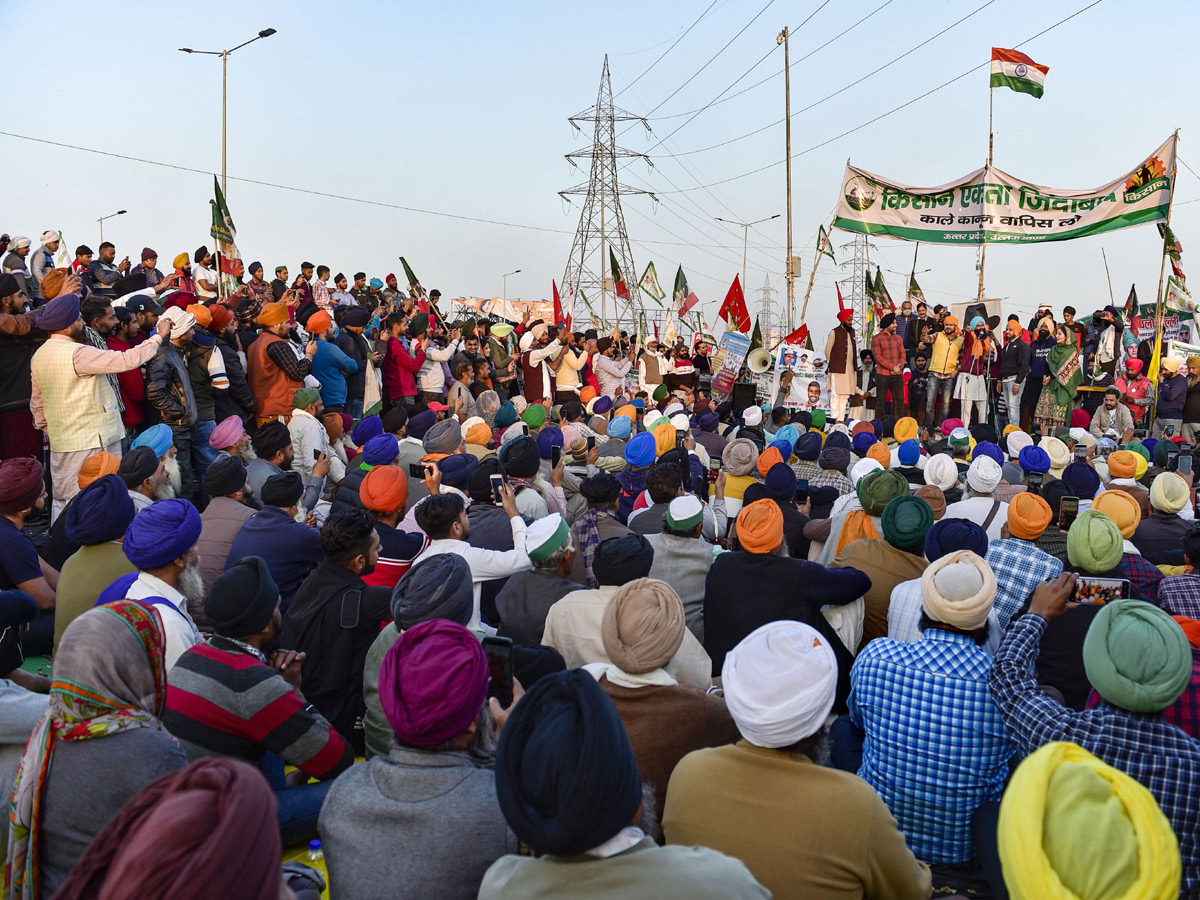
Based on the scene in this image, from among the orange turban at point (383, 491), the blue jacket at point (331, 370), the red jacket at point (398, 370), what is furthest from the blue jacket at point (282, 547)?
the red jacket at point (398, 370)

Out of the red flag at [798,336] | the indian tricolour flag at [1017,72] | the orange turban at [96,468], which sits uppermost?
the indian tricolour flag at [1017,72]

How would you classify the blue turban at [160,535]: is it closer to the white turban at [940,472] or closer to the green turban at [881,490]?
the green turban at [881,490]

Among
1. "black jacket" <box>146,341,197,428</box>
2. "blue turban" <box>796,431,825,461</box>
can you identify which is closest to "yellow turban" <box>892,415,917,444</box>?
"blue turban" <box>796,431,825,461</box>

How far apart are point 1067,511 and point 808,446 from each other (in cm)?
254

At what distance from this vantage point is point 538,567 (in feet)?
15.3

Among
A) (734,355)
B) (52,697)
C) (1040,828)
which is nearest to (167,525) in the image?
(52,697)

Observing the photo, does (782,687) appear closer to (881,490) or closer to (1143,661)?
(1143,661)

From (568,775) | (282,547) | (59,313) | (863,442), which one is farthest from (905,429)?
(568,775)

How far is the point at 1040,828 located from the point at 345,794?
162 cm

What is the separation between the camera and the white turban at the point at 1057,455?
8953 mm

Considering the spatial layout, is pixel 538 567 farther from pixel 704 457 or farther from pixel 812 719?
pixel 704 457

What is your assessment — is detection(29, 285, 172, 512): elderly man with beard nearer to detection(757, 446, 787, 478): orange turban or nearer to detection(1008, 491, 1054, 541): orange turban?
detection(757, 446, 787, 478): orange turban

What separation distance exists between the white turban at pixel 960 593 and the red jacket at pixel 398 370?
9920 millimetres

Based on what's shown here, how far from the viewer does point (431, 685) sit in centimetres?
239
